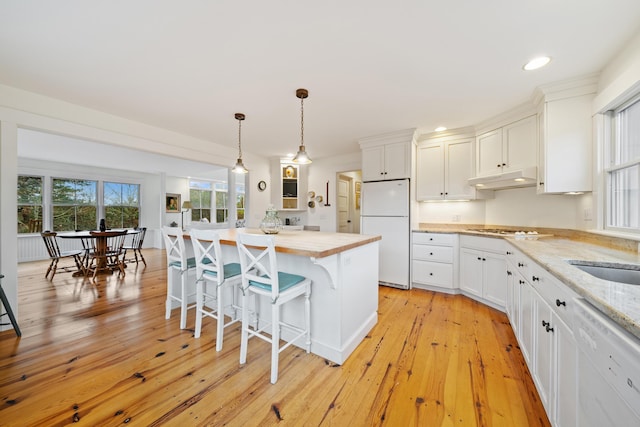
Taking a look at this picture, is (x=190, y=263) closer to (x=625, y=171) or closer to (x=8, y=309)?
(x=8, y=309)

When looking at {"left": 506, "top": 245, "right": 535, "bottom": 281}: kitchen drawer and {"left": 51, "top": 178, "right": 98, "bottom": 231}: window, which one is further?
{"left": 51, "top": 178, "right": 98, "bottom": 231}: window

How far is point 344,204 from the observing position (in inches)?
216

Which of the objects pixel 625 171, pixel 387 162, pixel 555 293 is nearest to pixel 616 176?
pixel 625 171

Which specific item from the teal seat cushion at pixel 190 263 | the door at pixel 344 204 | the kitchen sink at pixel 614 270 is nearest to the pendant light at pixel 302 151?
the teal seat cushion at pixel 190 263

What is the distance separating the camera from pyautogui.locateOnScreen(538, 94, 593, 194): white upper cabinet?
2.20m

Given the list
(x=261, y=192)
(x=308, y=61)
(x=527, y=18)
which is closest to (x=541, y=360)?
(x=527, y=18)

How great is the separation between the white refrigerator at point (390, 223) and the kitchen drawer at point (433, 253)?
151mm

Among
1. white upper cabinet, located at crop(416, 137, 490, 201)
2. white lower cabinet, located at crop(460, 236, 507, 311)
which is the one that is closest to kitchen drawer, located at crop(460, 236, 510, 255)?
white lower cabinet, located at crop(460, 236, 507, 311)

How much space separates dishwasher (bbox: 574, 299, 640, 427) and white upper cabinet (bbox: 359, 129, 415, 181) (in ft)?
9.66

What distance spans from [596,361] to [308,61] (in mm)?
2270

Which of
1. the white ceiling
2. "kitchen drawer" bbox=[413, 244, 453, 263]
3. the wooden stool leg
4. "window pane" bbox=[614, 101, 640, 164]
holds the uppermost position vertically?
the white ceiling

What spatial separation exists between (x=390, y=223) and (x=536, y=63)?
2339mm

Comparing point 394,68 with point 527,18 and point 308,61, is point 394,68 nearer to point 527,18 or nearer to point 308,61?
point 308,61

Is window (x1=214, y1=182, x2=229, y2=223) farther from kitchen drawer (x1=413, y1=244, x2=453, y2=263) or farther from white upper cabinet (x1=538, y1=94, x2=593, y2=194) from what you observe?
white upper cabinet (x1=538, y1=94, x2=593, y2=194)
